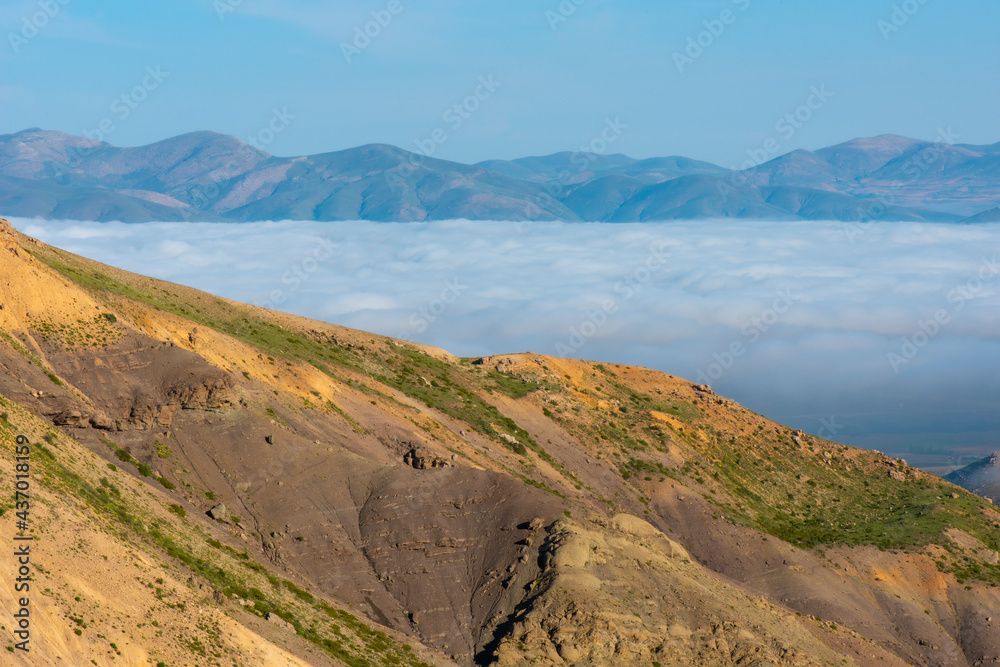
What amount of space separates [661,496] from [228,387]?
1845 inches

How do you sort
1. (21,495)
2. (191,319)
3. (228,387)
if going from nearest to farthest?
(21,495) < (228,387) < (191,319)

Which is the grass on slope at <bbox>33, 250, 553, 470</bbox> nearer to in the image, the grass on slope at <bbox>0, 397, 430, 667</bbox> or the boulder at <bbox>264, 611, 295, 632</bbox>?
the grass on slope at <bbox>0, 397, 430, 667</bbox>

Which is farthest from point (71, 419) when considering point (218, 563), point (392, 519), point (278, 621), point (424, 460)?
point (424, 460)

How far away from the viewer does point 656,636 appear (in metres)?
67.8

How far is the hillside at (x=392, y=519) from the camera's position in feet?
186

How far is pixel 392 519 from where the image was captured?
250 ft

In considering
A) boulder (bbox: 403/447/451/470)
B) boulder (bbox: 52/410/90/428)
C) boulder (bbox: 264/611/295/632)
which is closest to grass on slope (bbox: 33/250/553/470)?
boulder (bbox: 403/447/451/470)

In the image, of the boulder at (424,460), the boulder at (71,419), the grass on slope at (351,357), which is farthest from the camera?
the grass on slope at (351,357)

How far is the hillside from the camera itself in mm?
56625

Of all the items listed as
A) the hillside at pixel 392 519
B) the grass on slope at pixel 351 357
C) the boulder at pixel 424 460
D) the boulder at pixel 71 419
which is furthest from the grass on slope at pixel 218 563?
the grass on slope at pixel 351 357

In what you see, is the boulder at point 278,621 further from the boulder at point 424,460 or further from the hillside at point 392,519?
the boulder at point 424,460

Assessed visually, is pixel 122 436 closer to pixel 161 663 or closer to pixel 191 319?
pixel 191 319

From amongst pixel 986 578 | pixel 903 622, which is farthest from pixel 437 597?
pixel 986 578

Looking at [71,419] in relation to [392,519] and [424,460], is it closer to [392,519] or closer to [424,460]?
[392,519]
